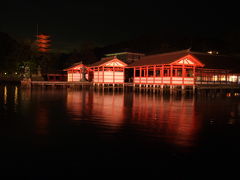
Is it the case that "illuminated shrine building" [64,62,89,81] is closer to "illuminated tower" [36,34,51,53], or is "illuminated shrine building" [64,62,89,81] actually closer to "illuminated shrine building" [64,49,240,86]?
"illuminated shrine building" [64,49,240,86]

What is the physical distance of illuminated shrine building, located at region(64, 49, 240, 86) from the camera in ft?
75.4

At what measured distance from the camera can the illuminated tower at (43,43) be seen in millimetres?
45688

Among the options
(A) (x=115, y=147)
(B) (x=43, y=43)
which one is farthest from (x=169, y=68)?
(B) (x=43, y=43)

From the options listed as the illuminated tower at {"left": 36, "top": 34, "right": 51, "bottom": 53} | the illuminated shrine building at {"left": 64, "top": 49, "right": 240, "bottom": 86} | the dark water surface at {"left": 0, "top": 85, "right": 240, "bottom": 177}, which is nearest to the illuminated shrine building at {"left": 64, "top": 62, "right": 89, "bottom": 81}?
the illuminated shrine building at {"left": 64, "top": 49, "right": 240, "bottom": 86}

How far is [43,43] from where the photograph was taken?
46.9 metres

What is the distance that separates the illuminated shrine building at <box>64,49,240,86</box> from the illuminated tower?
1231 centimetres

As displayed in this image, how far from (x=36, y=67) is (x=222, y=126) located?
130 ft

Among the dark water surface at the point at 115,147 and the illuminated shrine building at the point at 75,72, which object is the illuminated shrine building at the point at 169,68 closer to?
the illuminated shrine building at the point at 75,72

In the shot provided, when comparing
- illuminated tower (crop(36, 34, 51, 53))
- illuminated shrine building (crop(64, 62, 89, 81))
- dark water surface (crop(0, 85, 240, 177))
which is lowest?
dark water surface (crop(0, 85, 240, 177))

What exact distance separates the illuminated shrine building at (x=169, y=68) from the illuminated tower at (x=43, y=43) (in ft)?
40.4

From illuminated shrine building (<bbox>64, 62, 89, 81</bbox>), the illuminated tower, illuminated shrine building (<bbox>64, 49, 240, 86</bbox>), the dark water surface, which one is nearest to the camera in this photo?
the dark water surface

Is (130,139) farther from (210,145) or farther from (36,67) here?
(36,67)

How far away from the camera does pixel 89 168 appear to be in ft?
11.8

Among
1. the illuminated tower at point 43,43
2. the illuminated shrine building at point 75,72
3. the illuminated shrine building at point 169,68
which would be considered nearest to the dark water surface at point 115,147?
the illuminated shrine building at point 169,68
